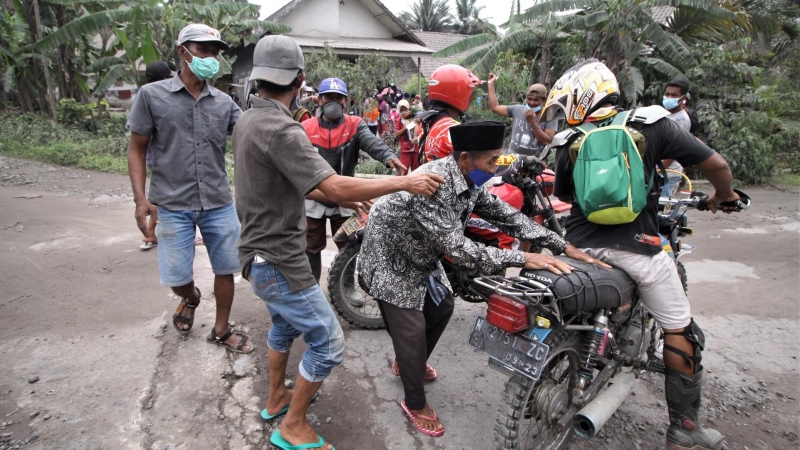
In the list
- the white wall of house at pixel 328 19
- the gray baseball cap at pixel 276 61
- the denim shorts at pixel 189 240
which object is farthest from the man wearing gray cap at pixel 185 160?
the white wall of house at pixel 328 19

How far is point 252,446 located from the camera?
8.34 ft

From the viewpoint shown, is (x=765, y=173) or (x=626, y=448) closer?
(x=626, y=448)

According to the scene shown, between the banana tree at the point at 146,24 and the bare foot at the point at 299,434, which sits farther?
the banana tree at the point at 146,24

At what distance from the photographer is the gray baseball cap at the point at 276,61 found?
2213 millimetres

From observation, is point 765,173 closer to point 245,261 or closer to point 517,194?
point 517,194

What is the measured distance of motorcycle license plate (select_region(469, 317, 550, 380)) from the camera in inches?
83.7

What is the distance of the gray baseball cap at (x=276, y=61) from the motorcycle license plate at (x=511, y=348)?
145cm

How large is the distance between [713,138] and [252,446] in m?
10.2

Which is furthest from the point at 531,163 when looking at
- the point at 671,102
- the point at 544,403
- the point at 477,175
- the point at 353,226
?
the point at 671,102

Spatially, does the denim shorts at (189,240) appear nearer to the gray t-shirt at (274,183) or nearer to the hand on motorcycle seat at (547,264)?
Result: the gray t-shirt at (274,183)

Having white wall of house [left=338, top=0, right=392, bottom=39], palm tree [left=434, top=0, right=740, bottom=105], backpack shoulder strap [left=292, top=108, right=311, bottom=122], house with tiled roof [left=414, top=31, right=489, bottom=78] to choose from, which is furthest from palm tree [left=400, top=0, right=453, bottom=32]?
A: backpack shoulder strap [left=292, top=108, right=311, bottom=122]

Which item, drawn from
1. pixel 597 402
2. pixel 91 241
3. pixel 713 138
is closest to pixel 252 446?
pixel 597 402

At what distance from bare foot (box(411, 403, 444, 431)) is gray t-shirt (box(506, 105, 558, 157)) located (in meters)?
3.82

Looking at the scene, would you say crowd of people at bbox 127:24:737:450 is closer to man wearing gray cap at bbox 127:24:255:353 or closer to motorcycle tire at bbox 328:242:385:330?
man wearing gray cap at bbox 127:24:255:353
